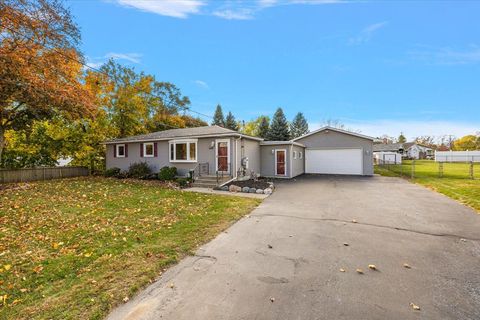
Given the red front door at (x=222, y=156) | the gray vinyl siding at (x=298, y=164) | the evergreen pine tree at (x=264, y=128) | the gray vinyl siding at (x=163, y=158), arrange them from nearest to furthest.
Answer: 1. the red front door at (x=222, y=156)
2. the gray vinyl siding at (x=163, y=158)
3. the gray vinyl siding at (x=298, y=164)
4. the evergreen pine tree at (x=264, y=128)

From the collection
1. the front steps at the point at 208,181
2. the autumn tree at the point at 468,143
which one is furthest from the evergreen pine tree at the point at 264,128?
the autumn tree at the point at 468,143

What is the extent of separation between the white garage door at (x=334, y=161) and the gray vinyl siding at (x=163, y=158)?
31.6 ft

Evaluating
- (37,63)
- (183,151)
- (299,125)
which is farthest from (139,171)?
(299,125)

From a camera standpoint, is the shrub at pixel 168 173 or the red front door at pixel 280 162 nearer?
the shrub at pixel 168 173

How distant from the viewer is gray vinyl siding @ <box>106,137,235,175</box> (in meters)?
13.3

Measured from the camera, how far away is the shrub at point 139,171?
14.6 m

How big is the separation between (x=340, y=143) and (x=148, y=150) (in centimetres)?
1461

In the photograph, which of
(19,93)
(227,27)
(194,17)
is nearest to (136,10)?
(194,17)

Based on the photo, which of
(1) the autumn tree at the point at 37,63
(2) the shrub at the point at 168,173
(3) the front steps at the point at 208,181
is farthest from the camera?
(2) the shrub at the point at 168,173

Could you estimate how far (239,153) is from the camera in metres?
13.4

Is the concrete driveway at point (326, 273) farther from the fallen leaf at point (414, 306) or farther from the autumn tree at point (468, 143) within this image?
the autumn tree at point (468, 143)

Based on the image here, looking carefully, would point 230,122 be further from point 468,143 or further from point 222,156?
point 468,143

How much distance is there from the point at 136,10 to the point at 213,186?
9758 millimetres

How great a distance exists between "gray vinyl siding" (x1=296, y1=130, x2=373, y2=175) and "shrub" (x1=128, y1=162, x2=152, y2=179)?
1255cm
